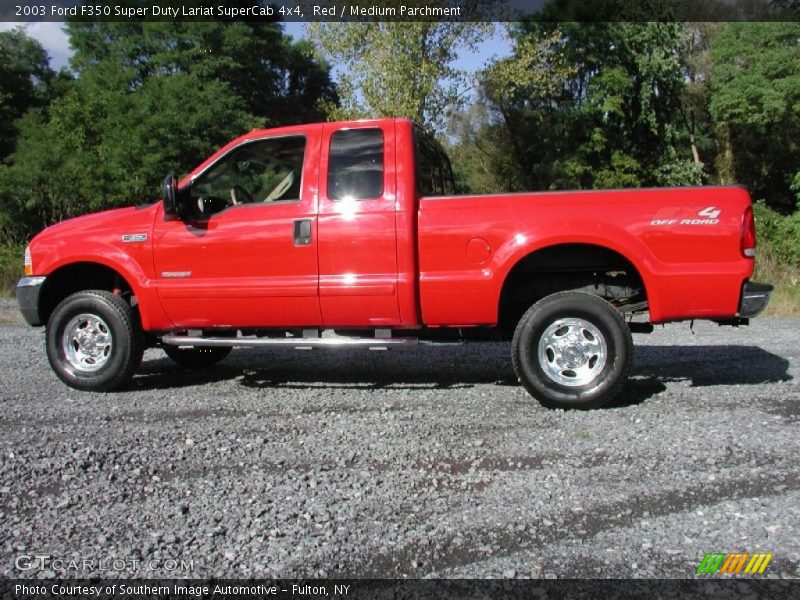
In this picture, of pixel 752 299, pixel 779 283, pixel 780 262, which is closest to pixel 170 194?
pixel 752 299

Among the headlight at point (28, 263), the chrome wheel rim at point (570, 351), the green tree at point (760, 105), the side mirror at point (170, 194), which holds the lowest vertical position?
the chrome wheel rim at point (570, 351)

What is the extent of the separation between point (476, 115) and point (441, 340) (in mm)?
36192

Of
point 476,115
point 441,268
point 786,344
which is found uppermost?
point 476,115

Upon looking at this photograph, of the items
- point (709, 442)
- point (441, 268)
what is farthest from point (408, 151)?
point (709, 442)

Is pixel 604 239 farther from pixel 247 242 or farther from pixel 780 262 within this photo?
pixel 780 262

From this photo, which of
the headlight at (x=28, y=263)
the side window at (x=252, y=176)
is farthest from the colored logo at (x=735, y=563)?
the headlight at (x=28, y=263)

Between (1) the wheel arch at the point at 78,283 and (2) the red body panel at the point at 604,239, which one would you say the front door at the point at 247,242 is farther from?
(2) the red body panel at the point at 604,239

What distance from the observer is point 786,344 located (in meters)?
8.48

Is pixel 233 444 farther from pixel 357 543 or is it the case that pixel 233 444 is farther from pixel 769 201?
pixel 769 201

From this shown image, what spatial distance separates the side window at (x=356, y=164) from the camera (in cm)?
571

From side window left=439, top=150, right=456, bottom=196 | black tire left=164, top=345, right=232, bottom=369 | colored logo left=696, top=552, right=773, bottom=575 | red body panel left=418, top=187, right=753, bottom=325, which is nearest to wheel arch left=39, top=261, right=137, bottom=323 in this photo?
black tire left=164, top=345, right=232, bottom=369

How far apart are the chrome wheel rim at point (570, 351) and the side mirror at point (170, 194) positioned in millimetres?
3077
